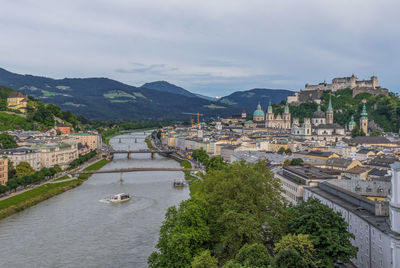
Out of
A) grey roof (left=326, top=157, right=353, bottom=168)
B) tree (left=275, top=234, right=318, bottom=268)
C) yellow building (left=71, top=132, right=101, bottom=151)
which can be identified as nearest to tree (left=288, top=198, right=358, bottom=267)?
tree (left=275, top=234, right=318, bottom=268)

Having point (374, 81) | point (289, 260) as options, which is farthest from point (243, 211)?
point (374, 81)

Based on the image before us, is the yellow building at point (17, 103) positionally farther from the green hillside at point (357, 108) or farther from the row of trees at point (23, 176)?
the green hillside at point (357, 108)

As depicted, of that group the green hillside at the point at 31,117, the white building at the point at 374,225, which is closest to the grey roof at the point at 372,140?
the white building at the point at 374,225

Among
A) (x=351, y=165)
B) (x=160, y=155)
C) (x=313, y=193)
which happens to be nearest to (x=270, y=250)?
(x=313, y=193)

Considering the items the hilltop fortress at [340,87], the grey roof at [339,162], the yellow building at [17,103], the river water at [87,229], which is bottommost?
the river water at [87,229]

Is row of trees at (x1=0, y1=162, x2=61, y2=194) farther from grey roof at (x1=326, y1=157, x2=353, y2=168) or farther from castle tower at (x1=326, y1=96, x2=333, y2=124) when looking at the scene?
castle tower at (x1=326, y1=96, x2=333, y2=124)

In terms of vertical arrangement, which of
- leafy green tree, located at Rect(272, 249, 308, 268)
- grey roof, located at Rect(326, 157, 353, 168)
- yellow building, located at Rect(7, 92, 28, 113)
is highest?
yellow building, located at Rect(7, 92, 28, 113)
